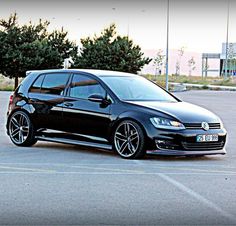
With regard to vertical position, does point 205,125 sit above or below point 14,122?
above

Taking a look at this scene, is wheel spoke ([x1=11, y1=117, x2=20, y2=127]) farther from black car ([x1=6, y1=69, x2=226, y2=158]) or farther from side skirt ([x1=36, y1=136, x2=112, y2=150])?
side skirt ([x1=36, y1=136, x2=112, y2=150])

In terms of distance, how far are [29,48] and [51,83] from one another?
123 ft

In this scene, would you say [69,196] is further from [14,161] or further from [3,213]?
[14,161]

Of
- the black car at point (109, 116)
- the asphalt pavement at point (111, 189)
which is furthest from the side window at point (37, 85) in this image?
the asphalt pavement at point (111, 189)

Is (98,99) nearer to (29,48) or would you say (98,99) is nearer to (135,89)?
(135,89)

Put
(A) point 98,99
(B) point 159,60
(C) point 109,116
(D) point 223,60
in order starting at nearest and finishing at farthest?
(C) point 109,116 < (A) point 98,99 < (B) point 159,60 < (D) point 223,60

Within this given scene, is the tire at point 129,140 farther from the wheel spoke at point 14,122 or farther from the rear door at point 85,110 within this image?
the wheel spoke at point 14,122

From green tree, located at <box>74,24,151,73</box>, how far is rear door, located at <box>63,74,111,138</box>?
38279mm

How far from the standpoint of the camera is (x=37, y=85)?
13008 mm

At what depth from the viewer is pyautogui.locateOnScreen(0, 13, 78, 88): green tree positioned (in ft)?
163

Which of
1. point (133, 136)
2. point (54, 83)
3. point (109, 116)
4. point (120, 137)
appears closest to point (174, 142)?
point (133, 136)

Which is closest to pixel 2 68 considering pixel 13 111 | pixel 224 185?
pixel 13 111

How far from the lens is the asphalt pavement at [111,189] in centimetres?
667

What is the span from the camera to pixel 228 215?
22.5 feet
